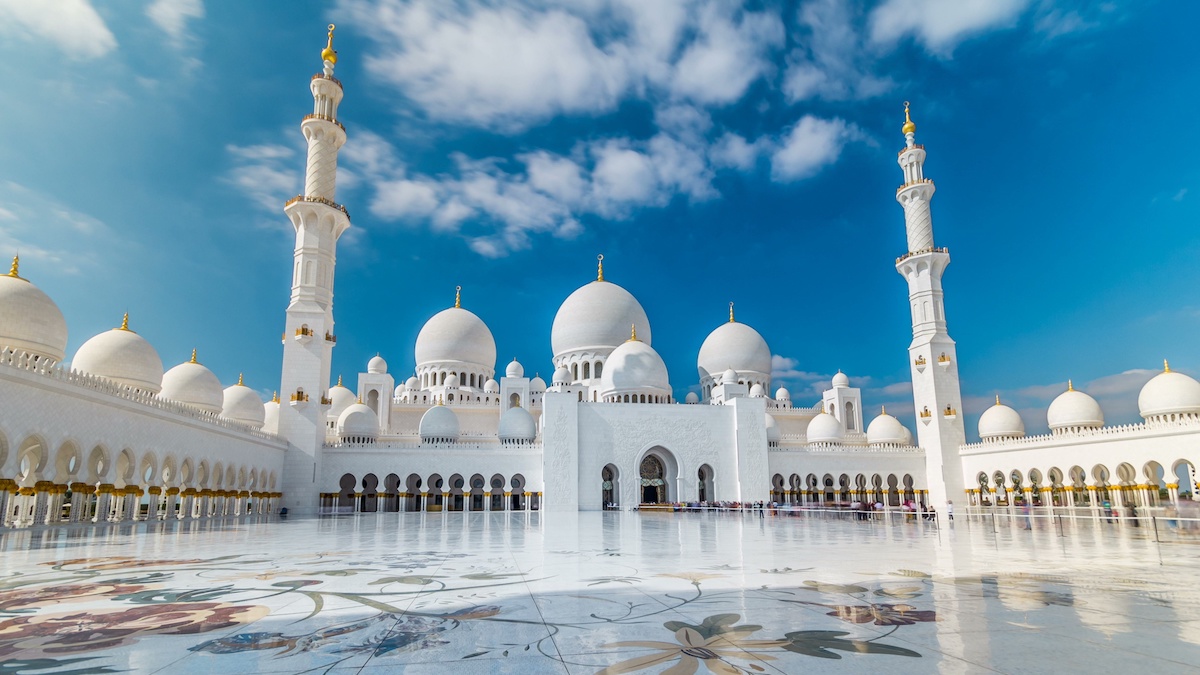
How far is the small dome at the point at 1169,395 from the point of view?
23.0m

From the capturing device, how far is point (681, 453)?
28.2 metres

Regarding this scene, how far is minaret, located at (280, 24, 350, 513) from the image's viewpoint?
24969mm

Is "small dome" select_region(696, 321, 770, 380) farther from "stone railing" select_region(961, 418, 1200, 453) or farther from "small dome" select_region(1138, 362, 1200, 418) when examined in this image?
"small dome" select_region(1138, 362, 1200, 418)

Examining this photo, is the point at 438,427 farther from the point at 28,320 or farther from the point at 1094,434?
the point at 1094,434

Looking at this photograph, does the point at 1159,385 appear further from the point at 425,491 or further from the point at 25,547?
the point at 25,547

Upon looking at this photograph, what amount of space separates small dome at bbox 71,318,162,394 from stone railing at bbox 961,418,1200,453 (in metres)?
29.4

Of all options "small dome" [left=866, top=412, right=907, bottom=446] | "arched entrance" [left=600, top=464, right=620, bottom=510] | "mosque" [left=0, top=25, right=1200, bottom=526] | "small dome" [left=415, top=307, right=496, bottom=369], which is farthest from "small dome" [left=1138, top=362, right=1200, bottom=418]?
"small dome" [left=415, top=307, right=496, bottom=369]

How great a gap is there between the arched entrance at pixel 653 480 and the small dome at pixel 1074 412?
15372 millimetres

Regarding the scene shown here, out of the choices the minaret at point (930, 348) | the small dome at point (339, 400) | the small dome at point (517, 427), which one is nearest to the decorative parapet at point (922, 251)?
the minaret at point (930, 348)

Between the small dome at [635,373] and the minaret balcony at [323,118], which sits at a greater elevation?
the minaret balcony at [323,118]

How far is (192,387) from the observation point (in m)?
23.3

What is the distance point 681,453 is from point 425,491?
34.0 ft

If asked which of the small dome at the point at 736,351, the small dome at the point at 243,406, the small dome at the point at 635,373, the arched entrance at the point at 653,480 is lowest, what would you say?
the arched entrance at the point at 653,480

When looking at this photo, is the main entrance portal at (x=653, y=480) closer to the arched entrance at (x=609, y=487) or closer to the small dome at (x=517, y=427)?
the arched entrance at (x=609, y=487)
